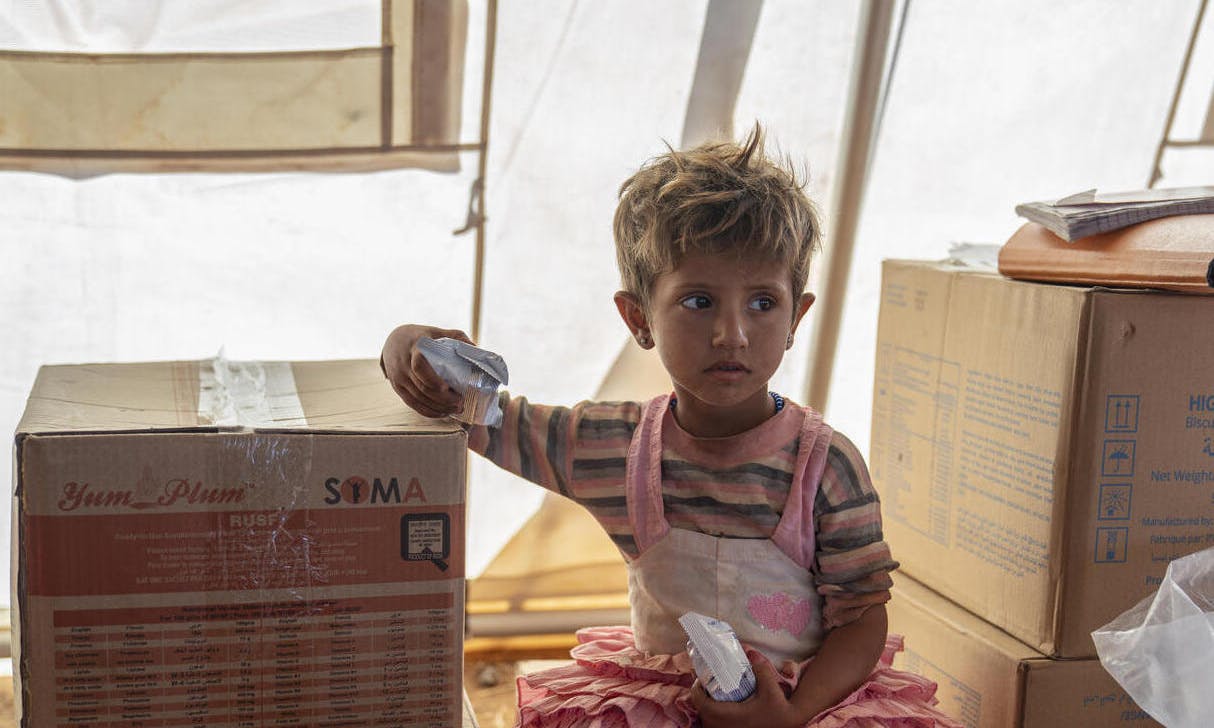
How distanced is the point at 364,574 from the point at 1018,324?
2.97 ft

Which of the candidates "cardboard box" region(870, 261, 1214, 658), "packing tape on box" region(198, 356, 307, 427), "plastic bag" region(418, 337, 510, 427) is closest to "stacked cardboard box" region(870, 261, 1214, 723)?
"cardboard box" region(870, 261, 1214, 658)

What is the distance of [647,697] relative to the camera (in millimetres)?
1359

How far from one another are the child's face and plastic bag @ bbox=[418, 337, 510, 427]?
229 mm

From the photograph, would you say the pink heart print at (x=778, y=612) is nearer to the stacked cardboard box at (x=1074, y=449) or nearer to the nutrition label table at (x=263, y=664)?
the stacked cardboard box at (x=1074, y=449)

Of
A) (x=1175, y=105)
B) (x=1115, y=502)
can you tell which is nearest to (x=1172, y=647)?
(x=1115, y=502)

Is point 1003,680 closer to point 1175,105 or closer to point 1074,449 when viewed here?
point 1074,449

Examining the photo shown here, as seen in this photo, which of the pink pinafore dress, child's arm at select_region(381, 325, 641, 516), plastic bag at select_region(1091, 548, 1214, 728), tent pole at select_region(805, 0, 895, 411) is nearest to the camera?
plastic bag at select_region(1091, 548, 1214, 728)

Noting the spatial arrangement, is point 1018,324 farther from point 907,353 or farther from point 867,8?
point 867,8

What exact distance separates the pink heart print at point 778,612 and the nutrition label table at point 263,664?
425mm

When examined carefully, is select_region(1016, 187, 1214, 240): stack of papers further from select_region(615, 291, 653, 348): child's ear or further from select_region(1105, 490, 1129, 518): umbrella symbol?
select_region(615, 291, 653, 348): child's ear

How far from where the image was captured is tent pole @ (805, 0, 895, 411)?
2107 millimetres

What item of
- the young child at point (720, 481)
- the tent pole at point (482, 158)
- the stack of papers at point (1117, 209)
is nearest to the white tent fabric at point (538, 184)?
the tent pole at point (482, 158)

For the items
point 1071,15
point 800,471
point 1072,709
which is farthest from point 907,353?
point 1071,15

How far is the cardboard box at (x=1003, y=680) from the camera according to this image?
1.48 metres
